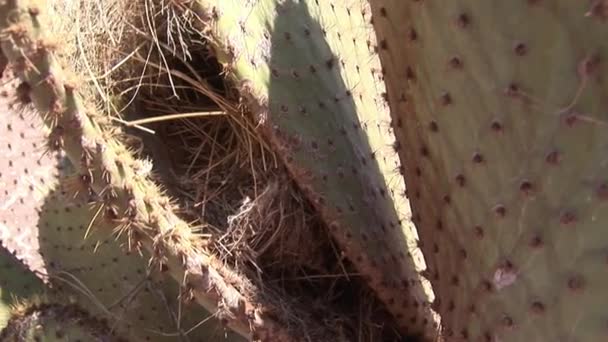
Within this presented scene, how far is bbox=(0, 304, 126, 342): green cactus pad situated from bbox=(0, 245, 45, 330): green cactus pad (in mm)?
292

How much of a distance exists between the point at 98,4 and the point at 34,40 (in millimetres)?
559

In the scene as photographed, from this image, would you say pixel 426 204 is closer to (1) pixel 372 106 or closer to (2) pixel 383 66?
(2) pixel 383 66

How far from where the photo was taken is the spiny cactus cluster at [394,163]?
1021 mm

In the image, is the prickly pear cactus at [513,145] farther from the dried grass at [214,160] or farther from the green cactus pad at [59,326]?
the green cactus pad at [59,326]

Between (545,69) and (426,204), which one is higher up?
(545,69)

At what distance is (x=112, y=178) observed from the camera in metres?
1.19

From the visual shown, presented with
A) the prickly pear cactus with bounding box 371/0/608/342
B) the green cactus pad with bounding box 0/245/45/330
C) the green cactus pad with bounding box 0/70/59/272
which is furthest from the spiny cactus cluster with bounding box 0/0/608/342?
the green cactus pad with bounding box 0/70/59/272

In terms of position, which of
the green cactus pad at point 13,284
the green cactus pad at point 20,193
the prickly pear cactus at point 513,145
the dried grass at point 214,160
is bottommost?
the green cactus pad at point 20,193

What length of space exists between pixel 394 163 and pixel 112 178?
1.92ft

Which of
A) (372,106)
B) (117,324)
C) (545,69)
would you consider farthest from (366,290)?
(545,69)

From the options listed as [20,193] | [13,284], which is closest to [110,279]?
[13,284]

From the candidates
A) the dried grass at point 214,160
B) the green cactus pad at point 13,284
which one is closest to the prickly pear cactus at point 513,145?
the dried grass at point 214,160

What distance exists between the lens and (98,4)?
1594 mm

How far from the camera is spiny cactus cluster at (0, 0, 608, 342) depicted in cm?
102
